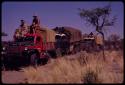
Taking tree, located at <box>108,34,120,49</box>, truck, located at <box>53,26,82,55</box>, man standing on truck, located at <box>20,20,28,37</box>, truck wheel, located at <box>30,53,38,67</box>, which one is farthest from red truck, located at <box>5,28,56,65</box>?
truck, located at <box>53,26,82,55</box>

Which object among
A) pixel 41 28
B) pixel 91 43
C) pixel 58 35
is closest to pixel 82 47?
pixel 91 43

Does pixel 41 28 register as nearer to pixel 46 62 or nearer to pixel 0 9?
pixel 46 62

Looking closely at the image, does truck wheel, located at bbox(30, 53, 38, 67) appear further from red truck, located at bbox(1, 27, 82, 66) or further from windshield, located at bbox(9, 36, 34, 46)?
windshield, located at bbox(9, 36, 34, 46)

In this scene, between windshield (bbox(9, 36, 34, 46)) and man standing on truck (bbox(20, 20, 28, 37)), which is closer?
windshield (bbox(9, 36, 34, 46))

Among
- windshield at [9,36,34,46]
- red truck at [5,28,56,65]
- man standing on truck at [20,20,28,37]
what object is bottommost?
red truck at [5,28,56,65]

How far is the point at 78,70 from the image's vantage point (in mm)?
13367

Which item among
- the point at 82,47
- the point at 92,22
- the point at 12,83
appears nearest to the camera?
the point at 12,83

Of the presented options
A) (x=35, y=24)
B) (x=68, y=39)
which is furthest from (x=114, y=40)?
(x=68, y=39)

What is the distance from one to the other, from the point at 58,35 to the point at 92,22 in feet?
10.8

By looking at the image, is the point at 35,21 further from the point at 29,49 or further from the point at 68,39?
the point at 68,39

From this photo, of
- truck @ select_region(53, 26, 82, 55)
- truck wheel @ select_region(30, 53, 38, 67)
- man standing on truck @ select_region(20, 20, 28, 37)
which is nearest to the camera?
truck wheel @ select_region(30, 53, 38, 67)

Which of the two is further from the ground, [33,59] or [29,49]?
[29,49]

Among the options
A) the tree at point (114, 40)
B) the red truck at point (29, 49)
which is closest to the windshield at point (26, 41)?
the red truck at point (29, 49)

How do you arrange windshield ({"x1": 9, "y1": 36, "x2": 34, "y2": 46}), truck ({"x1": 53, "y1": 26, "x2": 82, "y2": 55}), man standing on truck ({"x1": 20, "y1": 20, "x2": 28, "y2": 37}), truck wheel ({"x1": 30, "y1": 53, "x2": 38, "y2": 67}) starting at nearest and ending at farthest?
truck wheel ({"x1": 30, "y1": 53, "x2": 38, "y2": 67}) < windshield ({"x1": 9, "y1": 36, "x2": 34, "y2": 46}) < man standing on truck ({"x1": 20, "y1": 20, "x2": 28, "y2": 37}) < truck ({"x1": 53, "y1": 26, "x2": 82, "y2": 55})
